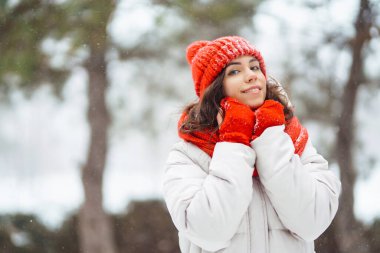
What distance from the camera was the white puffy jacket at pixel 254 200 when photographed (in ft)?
3.61

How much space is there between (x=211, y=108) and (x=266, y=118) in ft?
0.62

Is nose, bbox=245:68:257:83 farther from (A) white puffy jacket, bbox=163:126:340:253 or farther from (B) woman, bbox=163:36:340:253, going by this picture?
(A) white puffy jacket, bbox=163:126:340:253

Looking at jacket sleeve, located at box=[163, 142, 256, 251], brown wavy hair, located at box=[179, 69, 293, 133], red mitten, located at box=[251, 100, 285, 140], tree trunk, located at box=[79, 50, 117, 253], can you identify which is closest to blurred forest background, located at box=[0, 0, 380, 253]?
tree trunk, located at box=[79, 50, 117, 253]

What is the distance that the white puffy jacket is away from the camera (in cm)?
110

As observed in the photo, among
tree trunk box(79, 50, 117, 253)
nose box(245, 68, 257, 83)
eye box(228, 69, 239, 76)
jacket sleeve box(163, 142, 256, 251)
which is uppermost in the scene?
A: nose box(245, 68, 257, 83)

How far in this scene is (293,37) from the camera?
279 cm

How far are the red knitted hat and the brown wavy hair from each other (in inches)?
1.0

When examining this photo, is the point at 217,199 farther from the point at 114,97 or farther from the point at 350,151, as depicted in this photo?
the point at 114,97

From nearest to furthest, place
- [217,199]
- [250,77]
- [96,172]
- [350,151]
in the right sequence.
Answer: [217,199] < [250,77] < [350,151] < [96,172]

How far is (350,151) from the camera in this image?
2.72 meters

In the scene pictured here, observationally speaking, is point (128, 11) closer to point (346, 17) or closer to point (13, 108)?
point (13, 108)

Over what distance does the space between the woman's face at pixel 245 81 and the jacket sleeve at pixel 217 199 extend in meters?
0.15

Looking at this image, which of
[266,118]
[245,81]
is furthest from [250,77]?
[266,118]

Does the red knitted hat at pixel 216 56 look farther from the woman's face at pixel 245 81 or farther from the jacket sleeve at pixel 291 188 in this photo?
the jacket sleeve at pixel 291 188
